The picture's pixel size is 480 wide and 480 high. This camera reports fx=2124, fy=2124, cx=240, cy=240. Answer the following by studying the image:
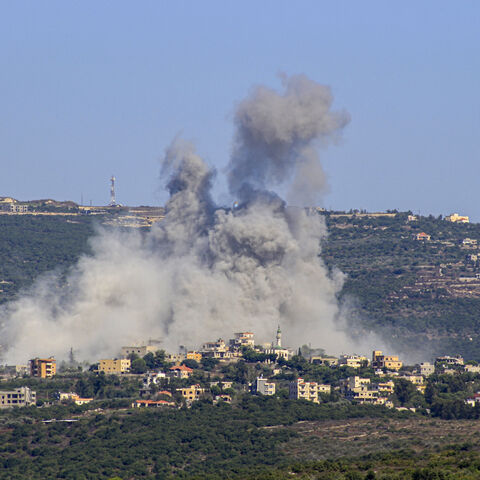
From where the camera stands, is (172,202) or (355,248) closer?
(172,202)

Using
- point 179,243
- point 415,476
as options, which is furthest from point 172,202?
point 415,476

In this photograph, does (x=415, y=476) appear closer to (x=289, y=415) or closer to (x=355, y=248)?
(x=289, y=415)

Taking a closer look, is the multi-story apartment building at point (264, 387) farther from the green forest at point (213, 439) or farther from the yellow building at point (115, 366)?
the yellow building at point (115, 366)

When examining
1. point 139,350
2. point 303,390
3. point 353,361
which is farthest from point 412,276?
point 303,390

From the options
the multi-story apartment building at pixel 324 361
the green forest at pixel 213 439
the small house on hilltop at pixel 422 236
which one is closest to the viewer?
the green forest at pixel 213 439

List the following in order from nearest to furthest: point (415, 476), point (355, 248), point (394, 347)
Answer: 1. point (415, 476)
2. point (394, 347)
3. point (355, 248)

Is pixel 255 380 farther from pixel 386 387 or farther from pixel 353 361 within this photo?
pixel 353 361

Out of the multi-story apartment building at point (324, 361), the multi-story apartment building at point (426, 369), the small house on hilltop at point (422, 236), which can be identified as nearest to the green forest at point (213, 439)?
the multi-story apartment building at point (324, 361)

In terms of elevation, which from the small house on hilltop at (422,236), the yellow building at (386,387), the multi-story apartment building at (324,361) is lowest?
the yellow building at (386,387)

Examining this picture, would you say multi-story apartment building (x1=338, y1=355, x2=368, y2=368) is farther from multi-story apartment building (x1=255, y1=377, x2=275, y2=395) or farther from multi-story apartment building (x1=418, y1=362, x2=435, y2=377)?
multi-story apartment building (x1=255, y1=377, x2=275, y2=395)
